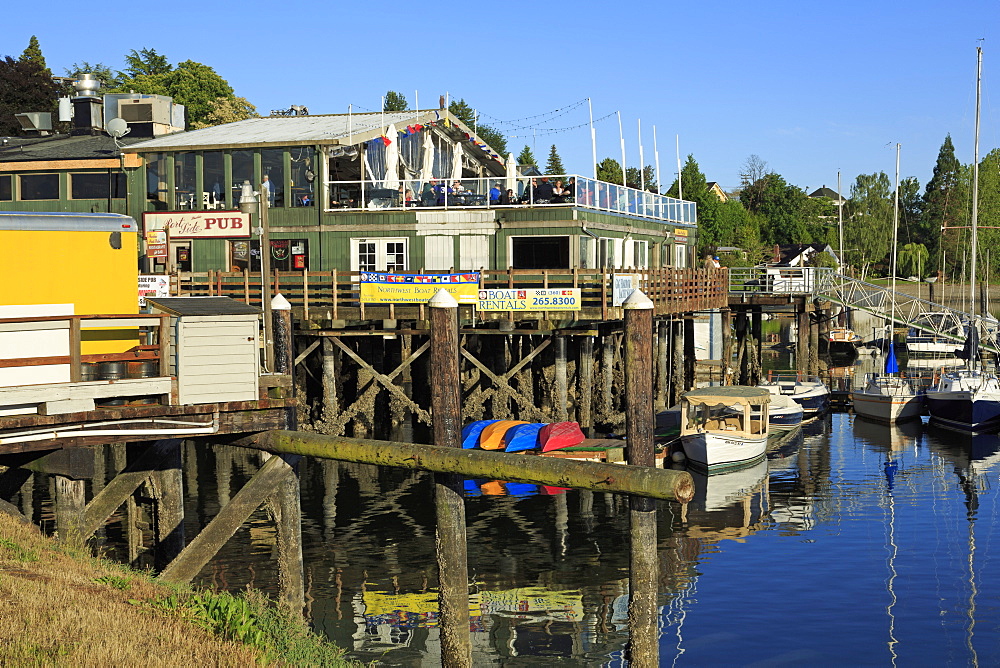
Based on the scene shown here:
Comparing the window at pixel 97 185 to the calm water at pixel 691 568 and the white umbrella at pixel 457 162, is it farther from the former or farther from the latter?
the white umbrella at pixel 457 162

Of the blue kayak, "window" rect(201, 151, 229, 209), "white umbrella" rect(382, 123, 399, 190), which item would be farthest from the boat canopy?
"window" rect(201, 151, 229, 209)

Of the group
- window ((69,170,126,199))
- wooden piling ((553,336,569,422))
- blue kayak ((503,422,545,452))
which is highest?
window ((69,170,126,199))

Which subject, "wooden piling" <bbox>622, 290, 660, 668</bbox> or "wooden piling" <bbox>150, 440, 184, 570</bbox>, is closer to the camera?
"wooden piling" <bbox>622, 290, 660, 668</bbox>

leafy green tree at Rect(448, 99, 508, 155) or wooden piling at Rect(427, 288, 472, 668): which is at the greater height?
leafy green tree at Rect(448, 99, 508, 155)

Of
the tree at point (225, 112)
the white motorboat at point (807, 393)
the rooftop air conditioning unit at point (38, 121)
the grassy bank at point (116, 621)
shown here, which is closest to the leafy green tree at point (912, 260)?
the tree at point (225, 112)

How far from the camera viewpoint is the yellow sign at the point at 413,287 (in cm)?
3259

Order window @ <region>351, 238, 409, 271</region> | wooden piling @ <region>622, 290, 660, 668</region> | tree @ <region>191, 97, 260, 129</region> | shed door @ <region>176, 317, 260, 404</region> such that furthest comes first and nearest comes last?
tree @ <region>191, 97, 260, 129</region>, window @ <region>351, 238, 409, 271</region>, shed door @ <region>176, 317, 260, 404</region>, wooden piling @ <region>622, 290, 660, 668</region>

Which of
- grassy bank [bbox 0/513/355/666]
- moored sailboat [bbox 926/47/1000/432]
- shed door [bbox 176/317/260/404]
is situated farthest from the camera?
moored sailboat [bbox 926/47/1000/432]

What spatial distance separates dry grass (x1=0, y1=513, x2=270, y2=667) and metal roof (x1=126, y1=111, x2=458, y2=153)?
25032 millimetres

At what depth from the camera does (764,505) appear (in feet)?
97.6

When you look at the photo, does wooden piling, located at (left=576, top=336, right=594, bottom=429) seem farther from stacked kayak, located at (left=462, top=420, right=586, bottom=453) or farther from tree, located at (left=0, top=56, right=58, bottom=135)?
Answer: tree, located at (left=0, top=56, right=58, bottom=135)

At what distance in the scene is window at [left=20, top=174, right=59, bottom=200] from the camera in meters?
40.7

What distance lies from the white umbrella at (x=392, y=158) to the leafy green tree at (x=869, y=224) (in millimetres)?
94188

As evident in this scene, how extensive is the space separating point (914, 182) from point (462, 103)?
6680cm
